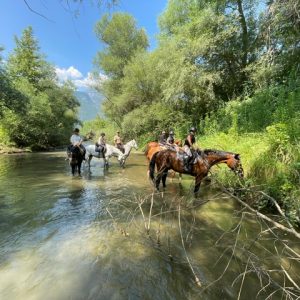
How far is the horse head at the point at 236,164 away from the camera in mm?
8425

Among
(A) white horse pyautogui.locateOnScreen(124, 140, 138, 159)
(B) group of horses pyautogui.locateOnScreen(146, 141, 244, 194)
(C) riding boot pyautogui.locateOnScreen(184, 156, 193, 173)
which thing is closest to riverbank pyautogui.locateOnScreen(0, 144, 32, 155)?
(A) white horse pyautogui.locateOnScreen(124, 140, 138, 159)

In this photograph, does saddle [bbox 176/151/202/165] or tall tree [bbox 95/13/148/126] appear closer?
saddle [bbox 176/151/202/165]

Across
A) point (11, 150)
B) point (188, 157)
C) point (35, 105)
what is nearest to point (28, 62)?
point (35, 105)

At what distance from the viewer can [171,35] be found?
22984 millimetres

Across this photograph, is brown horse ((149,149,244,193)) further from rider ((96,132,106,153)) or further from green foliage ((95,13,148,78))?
green foliage ((95,13,148,78))

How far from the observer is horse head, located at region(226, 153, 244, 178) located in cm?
843

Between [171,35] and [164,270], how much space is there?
21683 millimetres

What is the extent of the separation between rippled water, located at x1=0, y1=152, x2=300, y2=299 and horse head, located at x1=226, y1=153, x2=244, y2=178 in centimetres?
101

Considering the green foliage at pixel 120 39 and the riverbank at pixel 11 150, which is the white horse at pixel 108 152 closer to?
the riverbank at pixel 11 150

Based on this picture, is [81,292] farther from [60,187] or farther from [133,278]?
[60,187]

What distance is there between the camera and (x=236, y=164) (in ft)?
28.3

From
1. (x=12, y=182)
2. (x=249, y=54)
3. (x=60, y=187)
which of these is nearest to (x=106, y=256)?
(x=60, y=187)

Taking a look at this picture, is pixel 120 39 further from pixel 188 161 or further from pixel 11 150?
pixel 188 161

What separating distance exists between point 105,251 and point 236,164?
5110 millimetres
